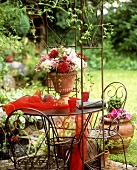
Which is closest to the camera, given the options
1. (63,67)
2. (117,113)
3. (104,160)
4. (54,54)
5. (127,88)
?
(63,67)

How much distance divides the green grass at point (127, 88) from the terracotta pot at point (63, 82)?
106 cm

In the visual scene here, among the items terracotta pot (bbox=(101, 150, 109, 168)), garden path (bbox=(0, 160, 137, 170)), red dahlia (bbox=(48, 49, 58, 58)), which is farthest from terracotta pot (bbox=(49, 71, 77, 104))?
garden path (bbox=(0, 160, 137, 170))

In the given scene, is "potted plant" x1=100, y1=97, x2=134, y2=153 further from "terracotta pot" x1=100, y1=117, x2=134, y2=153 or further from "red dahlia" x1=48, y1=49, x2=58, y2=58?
"red dahlia" x1=48, y1=49, x2=58, y2=58

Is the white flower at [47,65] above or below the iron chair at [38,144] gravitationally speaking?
above

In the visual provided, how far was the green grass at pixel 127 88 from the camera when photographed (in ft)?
14.0

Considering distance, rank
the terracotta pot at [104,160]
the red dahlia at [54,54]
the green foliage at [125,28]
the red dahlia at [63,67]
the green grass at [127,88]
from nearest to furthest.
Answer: the red dahlia at [63,67] < the red dahlia at [54,54] < the terracotta pot at [104,160] < the green grass at [127,88] < the green foliage at [125,28]

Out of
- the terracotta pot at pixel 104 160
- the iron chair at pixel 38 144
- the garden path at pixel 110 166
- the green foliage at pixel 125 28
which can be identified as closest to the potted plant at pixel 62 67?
the iron chair at pixel 38 144

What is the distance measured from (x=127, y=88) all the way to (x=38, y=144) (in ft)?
17.6

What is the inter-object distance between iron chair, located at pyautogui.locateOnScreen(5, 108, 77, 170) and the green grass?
28.3 inches

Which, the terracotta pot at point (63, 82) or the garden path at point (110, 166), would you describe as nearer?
the terracotta pot at point (63, 82)

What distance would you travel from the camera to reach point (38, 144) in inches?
142

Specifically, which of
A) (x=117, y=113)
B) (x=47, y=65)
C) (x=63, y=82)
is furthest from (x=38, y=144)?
(x=117, y=113)

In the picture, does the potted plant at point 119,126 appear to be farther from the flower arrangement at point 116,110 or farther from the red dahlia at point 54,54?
the red dahlia at point 54,54

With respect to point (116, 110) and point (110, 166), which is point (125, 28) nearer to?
point (116, 110)
